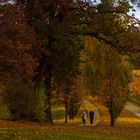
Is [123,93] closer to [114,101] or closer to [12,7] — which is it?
[114,101]

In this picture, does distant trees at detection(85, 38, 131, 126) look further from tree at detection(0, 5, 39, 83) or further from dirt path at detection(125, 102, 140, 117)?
dirt path at detection(125, 102, 140, 117)

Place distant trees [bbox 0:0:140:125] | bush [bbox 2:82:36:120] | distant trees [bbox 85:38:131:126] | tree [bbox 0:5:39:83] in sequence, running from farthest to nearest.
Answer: distant trees [bbox 85:38:131:126] → distant trees [bbox 0:0:140:125] → bush [bbox 2:82:36:120] → tree [bbox 0:5:39:83]

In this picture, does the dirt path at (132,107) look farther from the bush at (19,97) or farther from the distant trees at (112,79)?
the bush at (19,97)

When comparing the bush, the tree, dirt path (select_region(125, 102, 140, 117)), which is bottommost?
dirt path (select_region(125, 102, 140, 117))

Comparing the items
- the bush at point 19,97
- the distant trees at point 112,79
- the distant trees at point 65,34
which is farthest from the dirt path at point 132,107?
the bush at point 19,97

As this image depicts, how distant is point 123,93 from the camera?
154 feet

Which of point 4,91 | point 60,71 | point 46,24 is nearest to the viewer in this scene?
point 4,91

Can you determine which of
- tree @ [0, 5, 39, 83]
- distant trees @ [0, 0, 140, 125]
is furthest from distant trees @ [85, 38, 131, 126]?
tree @ [0, 5, 39, 83]

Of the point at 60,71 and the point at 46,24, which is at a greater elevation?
the point at 46,24

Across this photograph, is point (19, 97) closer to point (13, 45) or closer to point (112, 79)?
point (13, 45)

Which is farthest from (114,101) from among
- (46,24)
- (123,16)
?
(46,24)

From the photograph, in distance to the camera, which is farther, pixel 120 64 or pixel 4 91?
pixel 120 64

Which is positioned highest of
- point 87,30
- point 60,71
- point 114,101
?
point 87,30

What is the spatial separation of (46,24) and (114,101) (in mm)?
16025
